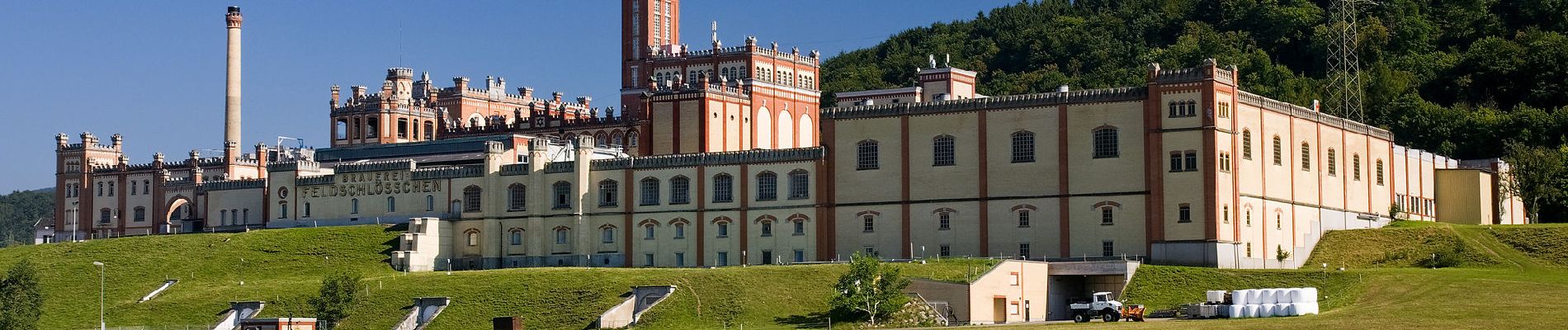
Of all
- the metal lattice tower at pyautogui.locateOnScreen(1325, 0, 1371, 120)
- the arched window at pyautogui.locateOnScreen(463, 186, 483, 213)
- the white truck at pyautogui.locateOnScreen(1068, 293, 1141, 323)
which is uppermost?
the metal lattice tower at pyautogui.locateOnScreen(1325, 0, 1371, 120)

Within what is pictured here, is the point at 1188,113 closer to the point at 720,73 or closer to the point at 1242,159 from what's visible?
the point at 1242,159

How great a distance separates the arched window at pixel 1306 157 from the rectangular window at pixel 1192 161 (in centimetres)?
1123

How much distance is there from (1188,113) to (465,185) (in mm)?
45405

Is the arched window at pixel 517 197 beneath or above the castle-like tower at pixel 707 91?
beneath

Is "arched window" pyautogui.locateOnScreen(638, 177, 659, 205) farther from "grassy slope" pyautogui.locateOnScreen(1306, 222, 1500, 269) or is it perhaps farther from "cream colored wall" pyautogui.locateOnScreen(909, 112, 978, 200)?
"grassy slope" pyautogui.locateOnScreen(1306, 222, 1500, 269)

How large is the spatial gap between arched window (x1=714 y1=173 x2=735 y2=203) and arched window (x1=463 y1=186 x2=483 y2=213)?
54.9 ft

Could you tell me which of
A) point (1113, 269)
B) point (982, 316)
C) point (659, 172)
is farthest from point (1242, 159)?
point (659, 172)

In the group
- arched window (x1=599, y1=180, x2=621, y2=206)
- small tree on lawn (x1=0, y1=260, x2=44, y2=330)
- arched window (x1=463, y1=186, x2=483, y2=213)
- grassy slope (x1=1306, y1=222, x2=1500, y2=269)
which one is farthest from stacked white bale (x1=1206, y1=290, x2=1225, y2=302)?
small tree on lawn (x1=0, y1=260, x2=44, y2=330)

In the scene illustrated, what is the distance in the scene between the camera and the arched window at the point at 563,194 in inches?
4540

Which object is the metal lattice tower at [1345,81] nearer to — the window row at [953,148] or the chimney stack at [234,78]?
the window row at [953,148]

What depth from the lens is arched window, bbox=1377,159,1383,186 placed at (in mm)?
113188

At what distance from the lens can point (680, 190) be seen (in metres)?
112

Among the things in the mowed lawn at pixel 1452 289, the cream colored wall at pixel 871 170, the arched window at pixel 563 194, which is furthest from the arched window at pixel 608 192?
the mowed lawn at pixel 1452 289

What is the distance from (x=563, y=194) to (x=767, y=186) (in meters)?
14.0
